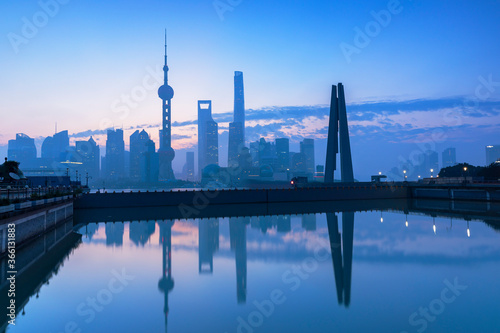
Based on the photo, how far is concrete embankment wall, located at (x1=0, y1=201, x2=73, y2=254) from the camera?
67.5 ft

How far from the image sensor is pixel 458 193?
3012 inches

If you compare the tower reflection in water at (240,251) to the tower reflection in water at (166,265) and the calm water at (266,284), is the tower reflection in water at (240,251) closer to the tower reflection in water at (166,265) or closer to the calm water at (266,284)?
the calm water at (266,284)

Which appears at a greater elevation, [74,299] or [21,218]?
[21,218]

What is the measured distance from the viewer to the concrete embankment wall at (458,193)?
226 feet

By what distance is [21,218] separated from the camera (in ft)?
76.2

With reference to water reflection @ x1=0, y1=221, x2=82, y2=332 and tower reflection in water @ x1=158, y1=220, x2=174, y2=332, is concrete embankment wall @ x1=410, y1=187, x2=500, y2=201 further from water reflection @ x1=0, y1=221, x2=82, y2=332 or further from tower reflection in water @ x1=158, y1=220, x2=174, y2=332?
water reflection @ x1=0, y1=221, x2=82, y2=332

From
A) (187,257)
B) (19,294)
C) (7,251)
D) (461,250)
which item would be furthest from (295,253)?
(7,251)

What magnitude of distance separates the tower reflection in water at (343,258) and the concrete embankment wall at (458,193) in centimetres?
4944

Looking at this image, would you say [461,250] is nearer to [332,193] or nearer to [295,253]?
[295,253]

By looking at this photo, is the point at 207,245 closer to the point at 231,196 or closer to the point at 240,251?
the point at 240,251

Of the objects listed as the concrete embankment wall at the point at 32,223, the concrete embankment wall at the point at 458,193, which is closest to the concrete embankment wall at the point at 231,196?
the concrete embankment wall at the point at 458,193

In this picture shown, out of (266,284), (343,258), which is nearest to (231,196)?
(343,258)

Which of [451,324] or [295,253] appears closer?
[451,324]

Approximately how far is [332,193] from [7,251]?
64.9 m
